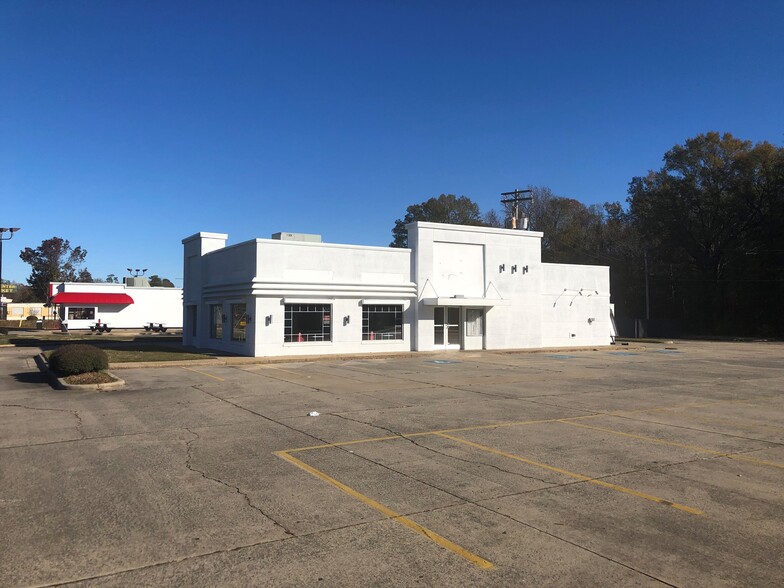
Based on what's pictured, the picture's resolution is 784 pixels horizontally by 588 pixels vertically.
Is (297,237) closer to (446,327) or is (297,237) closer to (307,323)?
(307,323)

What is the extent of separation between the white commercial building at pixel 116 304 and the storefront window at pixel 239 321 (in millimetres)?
29688

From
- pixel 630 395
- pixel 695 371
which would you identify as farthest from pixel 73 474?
pixel 695 371

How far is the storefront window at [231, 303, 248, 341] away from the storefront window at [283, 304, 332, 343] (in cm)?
192

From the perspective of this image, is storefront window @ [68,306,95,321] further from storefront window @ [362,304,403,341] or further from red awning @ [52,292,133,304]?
storefront window @ [362,304,403,341]

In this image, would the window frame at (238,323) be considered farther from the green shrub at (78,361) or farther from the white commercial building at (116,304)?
the white commercial building at (116,304)

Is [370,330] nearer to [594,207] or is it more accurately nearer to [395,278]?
[395,278]

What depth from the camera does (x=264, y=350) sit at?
81.5 feet

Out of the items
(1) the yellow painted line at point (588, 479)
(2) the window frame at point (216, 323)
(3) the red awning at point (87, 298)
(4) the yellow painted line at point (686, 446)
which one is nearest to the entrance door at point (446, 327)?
(2) the window frame at point (216, 323)

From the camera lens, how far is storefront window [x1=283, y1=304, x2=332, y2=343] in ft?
84.7

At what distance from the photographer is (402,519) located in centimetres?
577

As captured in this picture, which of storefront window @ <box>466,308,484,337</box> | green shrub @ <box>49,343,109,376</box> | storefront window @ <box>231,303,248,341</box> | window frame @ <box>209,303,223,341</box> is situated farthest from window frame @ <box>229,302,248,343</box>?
storefront window @ <box>466,308,484,337</box>

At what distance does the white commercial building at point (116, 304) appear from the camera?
176ft

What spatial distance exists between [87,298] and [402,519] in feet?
182

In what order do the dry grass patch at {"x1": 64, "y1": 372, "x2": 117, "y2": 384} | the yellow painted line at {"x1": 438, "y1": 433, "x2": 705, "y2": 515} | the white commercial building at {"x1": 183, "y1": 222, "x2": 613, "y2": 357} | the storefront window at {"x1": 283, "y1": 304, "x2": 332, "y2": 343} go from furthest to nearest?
the storefront window at {"x1": 283, "y1": 304, "x2": 332, "y2": 343} < the white commercial building at {"x1": 183, "y1": 222, "x2": 613, "y2": 357} < the dry grass patch at {"x1": 64, "y1": 372, "x2": 117, "y2": 384} < the yellow painted line at {"x1": 438, "y1": 433, "x2": 705, "y2": 515}
